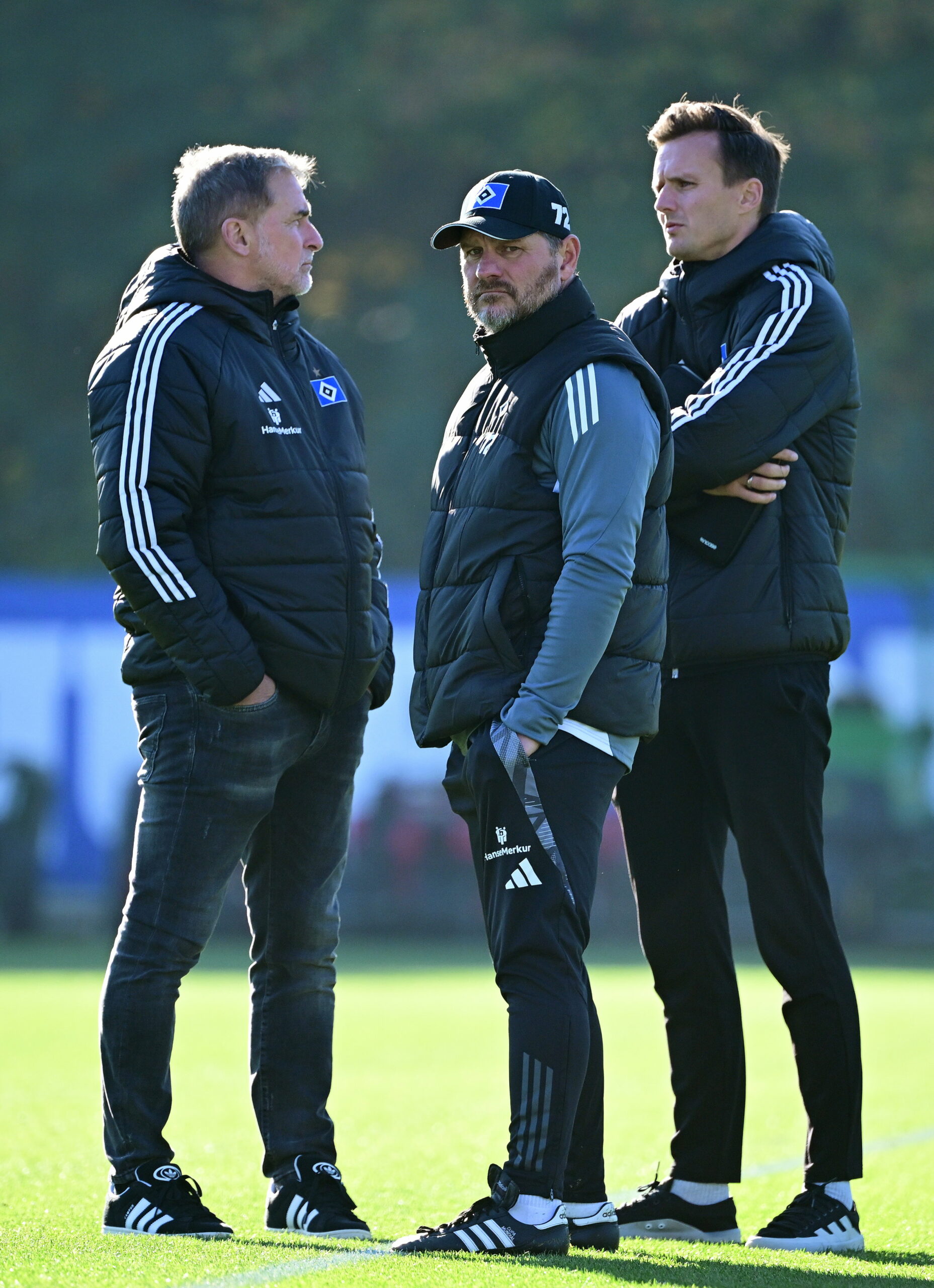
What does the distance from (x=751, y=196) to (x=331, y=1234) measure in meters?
2.72

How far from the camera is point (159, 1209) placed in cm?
430

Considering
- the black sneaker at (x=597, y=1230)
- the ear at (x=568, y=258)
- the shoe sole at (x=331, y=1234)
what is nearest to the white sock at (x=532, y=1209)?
the black sneaker at (x=597, y=1230)

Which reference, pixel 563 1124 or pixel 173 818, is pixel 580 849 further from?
pixel 173 818

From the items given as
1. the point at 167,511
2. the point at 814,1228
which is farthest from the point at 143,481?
the point at 814,1228

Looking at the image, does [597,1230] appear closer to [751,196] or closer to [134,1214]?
[134,1214]

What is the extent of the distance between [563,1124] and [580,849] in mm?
576

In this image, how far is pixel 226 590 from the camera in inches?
178

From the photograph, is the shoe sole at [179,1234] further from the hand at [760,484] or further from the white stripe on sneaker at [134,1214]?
the hand at [760,484]

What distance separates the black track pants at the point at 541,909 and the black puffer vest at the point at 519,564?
0.39 ft

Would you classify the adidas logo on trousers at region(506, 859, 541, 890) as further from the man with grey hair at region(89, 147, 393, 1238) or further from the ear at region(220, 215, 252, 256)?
the ear at region(220, 215, 252, 256)

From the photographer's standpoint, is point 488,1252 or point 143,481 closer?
point 488,1252

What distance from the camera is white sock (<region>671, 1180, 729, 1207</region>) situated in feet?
15.5

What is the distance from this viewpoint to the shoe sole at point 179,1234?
166 inches

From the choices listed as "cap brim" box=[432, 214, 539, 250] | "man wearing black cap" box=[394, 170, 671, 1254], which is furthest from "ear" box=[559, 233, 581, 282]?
"cap brim" box=[432, 214, 539, 250]
